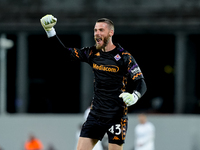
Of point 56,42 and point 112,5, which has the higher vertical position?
point 112,5

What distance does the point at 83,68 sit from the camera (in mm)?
14938

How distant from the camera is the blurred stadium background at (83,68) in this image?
14.1 meters

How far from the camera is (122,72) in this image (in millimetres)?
5770

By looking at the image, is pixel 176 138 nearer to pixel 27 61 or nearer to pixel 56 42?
pixel 27 61

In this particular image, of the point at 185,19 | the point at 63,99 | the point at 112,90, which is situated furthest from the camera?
the point at 63,99

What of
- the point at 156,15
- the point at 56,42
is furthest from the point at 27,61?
the point at 56,42

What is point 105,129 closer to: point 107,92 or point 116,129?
point 116,129

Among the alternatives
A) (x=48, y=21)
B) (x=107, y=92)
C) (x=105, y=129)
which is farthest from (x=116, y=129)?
(x=48, y=21)

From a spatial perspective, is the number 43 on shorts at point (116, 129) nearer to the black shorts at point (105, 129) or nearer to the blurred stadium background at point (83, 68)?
the black shorts at point (105, 129)

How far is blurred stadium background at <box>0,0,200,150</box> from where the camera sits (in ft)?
46.2

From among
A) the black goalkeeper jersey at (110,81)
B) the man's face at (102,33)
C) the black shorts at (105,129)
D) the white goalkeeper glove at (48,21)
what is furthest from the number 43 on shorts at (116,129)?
the white goalkeeper glove at (48,21)

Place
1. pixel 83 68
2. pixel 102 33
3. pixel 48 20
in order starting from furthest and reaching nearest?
pixel 83 68 < pixel 48 20 < pixel 102 33

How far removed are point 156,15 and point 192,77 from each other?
2365 millimetres

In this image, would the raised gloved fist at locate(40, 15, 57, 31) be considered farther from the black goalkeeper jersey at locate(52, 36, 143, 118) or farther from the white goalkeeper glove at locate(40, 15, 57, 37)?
the black goalkeeper jersey at locate(52, 36, 143, 118)
